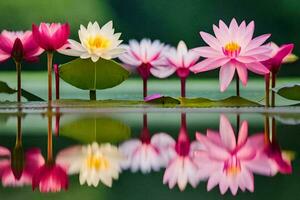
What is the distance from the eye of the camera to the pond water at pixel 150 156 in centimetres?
52

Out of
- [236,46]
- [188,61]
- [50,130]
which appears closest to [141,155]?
[50,130]

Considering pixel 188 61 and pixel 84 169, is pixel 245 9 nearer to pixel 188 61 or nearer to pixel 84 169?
pixel 188 61

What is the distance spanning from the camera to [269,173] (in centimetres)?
60

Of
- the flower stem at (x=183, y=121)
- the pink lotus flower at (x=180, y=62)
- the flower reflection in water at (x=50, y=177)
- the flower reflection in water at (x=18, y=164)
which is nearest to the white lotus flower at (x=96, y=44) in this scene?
the pink lotus flower at (x=180, y=62)

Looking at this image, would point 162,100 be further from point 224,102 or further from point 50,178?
point 50,178

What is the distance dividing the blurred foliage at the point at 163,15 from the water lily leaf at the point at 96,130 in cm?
126

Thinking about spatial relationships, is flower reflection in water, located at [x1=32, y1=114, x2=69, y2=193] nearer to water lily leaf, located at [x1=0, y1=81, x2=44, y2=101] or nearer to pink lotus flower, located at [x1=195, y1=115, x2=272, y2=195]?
pink lotus flower, located at [x1=195, y1=115, x2=272, y2=195]

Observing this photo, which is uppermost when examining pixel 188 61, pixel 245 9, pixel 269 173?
pixel 245 9

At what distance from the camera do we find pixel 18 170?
0.62 m

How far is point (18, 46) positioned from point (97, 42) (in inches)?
6.7

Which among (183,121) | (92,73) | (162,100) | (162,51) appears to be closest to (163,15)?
(162,51)

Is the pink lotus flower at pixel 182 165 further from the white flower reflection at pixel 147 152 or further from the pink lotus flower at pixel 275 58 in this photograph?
the pink lotus flower at pixel 275 58

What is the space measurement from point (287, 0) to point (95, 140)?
1.78 metres

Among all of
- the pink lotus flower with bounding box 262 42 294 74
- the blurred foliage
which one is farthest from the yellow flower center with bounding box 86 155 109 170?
the blurred foliage
